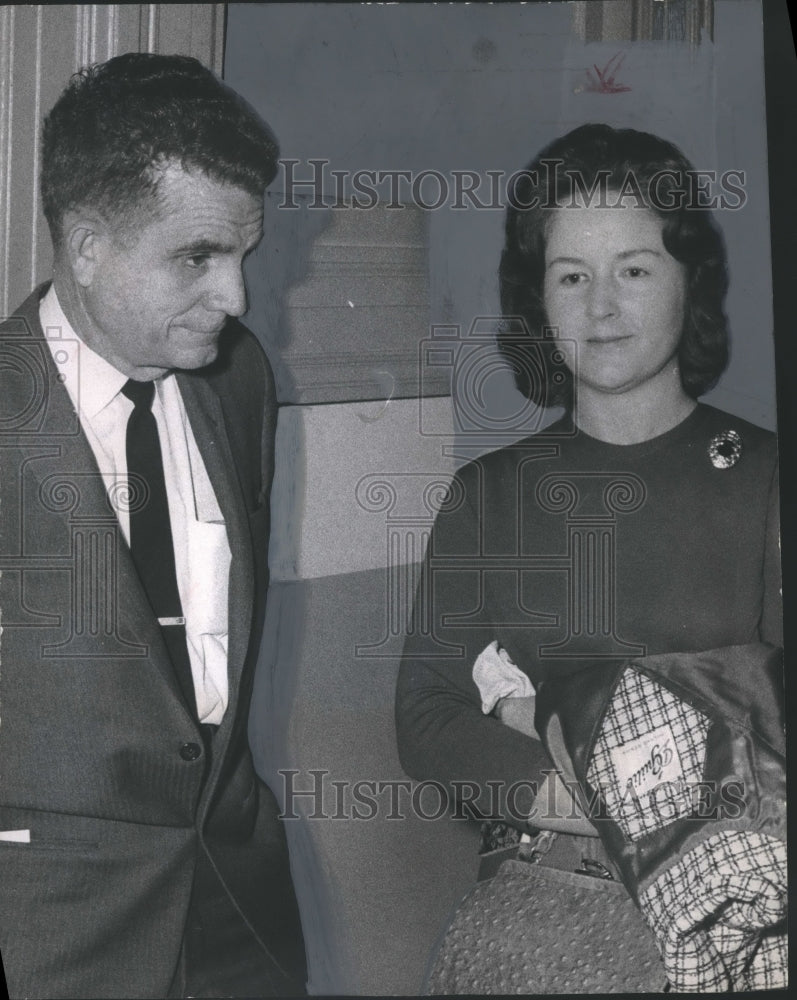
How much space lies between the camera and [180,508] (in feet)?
7.51

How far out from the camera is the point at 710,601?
2299mm

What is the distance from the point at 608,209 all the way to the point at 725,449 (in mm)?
553

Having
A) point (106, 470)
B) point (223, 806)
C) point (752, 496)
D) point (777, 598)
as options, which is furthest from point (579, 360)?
point (223, 806)

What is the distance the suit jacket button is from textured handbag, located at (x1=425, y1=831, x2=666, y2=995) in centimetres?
62

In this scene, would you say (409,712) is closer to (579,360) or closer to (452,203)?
(579,360)

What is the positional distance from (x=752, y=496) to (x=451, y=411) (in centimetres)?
65

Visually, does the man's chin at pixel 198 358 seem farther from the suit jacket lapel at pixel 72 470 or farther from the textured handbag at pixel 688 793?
the textured handbag at pixel 688 793

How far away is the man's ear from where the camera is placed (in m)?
2.25

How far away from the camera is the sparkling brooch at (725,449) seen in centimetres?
233

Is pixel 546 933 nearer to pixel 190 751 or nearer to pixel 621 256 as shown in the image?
pixel 190 751

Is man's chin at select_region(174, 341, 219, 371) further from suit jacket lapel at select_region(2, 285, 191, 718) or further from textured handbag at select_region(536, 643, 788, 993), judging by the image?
textured handbag at select_region(536, 643, 788, 993)
